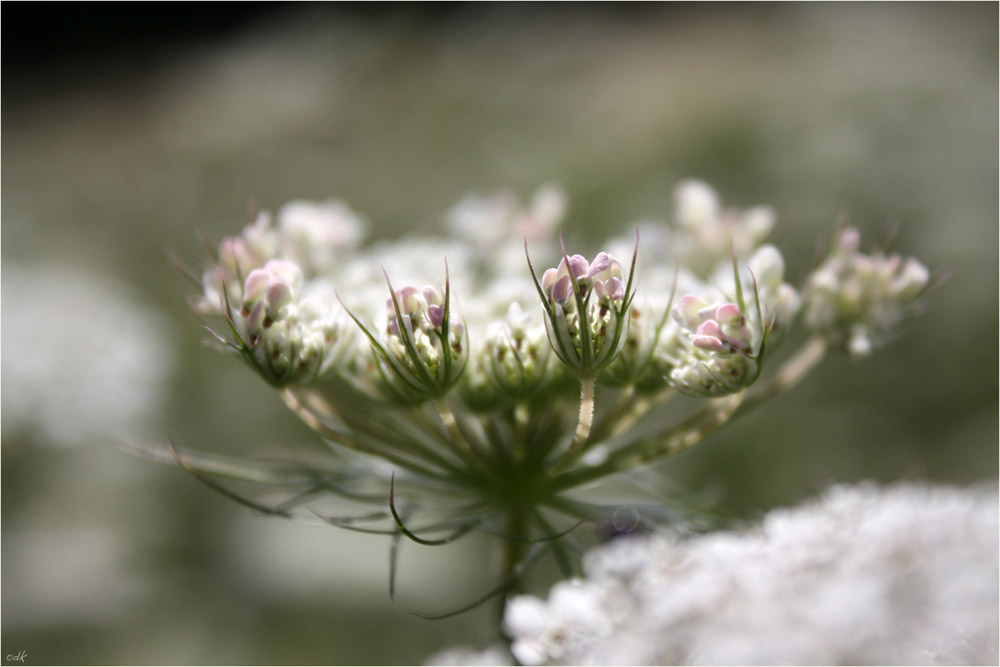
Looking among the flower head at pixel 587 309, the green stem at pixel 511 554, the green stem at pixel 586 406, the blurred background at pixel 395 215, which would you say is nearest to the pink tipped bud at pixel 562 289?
the flower head at pixel 587 309

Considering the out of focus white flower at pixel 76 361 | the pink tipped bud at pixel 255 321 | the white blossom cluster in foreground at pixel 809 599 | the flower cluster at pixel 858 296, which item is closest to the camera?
the white blossom cluster in foreground at pixel 809 599

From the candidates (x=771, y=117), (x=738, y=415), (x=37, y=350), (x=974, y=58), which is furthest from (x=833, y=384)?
(x=37, y=350)

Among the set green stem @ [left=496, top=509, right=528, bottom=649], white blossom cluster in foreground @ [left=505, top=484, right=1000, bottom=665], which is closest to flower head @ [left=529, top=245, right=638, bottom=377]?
white blossom cluster in foreground @ [left=505, top=484, right=1000, bottom=665]

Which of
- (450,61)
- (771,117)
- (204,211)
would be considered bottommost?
(771,117)

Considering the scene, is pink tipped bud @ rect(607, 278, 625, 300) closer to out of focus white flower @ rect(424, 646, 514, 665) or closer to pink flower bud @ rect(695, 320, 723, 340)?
pink flower bud @ rect(695, 320, 723, 340)

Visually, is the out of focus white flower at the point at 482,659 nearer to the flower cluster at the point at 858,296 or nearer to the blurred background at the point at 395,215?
the blurred background at the point at 395,215

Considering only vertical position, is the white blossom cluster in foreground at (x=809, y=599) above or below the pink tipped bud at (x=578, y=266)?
below

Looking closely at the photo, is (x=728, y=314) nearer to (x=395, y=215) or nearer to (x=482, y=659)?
(x=482, y=659)

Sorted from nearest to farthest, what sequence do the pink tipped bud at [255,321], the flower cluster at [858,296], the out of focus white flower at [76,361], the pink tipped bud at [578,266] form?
the pink tipped bud at [578,266]
the pink tipped bud at [255,321]
the flower cluster at [858,296]
the out of focus white flower at [76,361]

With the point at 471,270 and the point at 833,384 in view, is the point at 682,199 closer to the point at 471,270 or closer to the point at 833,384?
the point at 471,270
